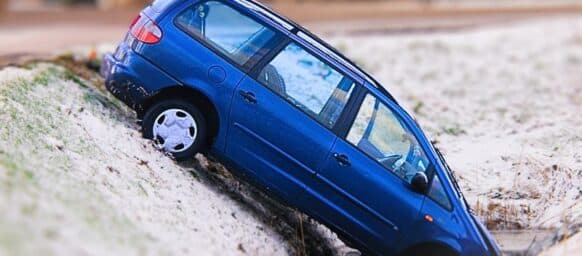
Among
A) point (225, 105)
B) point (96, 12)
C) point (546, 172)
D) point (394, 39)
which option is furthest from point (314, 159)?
point (96, 12)

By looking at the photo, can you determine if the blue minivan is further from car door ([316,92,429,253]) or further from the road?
the road

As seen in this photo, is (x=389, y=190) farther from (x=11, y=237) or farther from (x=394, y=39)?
(x=394, y=39)

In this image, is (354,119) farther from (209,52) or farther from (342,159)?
(209,52)

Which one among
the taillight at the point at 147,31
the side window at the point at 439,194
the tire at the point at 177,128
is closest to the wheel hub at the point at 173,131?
the tire at the point at 177,128

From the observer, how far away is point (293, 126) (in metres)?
8.90

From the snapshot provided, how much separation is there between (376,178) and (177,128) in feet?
6.54

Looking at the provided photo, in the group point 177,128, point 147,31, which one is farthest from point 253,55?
point 147,31

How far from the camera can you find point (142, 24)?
971 cm

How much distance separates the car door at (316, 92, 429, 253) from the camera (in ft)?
28.6

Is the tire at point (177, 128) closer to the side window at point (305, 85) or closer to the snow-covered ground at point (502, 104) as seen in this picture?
the side window at point (305, 85)

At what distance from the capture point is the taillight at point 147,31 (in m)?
9.53

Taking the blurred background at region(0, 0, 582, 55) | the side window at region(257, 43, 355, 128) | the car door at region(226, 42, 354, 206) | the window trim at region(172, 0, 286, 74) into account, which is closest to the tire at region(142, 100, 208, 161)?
the car door at region(226, 42, 354, 206)

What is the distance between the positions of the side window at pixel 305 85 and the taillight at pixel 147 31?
112cm

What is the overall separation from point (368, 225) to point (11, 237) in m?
3.78
